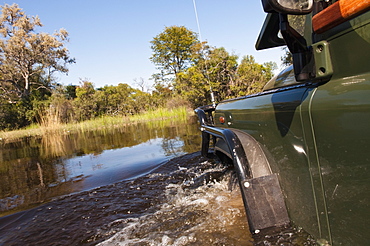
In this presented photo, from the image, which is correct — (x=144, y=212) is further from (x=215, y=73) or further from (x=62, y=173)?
(x=215, y=73)

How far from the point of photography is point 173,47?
31.4m

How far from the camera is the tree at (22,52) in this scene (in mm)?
22141

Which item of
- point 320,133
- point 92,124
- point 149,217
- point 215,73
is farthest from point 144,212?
point 92,124

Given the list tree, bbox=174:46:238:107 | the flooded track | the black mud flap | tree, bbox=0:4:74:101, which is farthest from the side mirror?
tree, bbox=0:4:74:101

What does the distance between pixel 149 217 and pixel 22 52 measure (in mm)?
25664

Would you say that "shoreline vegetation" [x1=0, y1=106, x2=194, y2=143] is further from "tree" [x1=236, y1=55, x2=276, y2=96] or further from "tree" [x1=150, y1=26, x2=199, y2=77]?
"tree" [x1=150, y1=26, x2=199, y2=77]

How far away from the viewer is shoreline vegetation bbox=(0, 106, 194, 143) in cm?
1426

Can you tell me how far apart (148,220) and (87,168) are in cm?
309

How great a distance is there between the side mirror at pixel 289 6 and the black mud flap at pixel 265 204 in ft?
3.06

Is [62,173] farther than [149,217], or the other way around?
[62,173]

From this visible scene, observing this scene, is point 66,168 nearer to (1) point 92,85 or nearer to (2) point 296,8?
(2) point 296,8

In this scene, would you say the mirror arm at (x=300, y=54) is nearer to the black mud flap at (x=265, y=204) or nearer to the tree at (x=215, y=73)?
the black mud flap at (x=265, y=204)

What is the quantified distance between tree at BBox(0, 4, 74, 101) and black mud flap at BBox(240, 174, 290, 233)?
1007 inches

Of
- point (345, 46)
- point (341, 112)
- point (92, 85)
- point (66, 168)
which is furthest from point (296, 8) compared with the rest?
point (92, 85)
